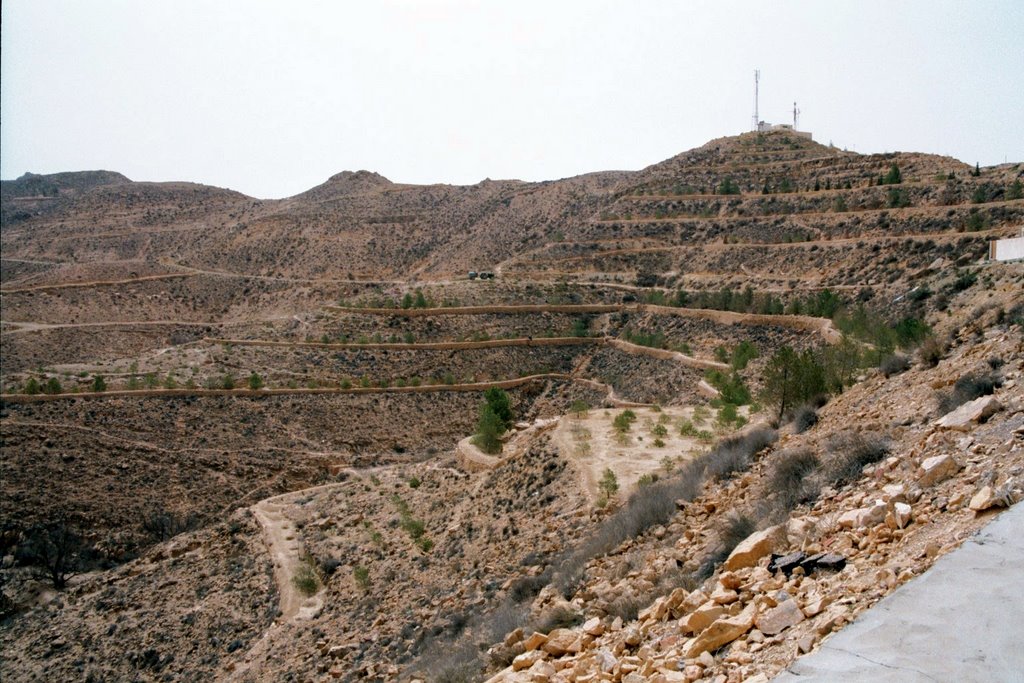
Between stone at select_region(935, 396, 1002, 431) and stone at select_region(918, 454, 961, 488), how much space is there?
1141 millimetres

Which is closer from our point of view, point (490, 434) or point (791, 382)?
point (791, 382)

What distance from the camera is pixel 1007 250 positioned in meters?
28.6

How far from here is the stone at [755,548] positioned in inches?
310

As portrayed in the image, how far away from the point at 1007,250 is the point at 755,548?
25307mm

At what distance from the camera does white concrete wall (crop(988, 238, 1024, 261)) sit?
26984mm

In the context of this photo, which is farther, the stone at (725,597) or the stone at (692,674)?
the stone at (725,597)

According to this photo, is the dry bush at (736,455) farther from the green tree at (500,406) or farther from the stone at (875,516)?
the green tree at (500,406)

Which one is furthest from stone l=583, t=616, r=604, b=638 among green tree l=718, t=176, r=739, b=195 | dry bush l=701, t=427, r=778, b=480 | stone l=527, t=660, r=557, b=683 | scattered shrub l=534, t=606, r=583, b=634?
green tree l=718, t=176, r=739, b=195

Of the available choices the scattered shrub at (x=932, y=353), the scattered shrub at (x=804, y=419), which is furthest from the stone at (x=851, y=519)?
the scattered shrub at (x=932, y=353)

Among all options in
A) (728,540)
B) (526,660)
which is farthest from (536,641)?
(728,540)

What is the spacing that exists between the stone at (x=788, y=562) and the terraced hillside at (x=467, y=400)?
1311 mm

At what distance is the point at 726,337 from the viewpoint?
37.8m

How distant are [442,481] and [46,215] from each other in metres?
82.0

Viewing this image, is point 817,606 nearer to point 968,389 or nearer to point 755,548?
point 755,548
